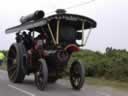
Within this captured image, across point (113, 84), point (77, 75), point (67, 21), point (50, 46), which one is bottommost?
point (113, 84)

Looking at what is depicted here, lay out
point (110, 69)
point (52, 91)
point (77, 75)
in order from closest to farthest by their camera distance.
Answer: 1. point (52, 91)
2. point (77, 75)
3. point (110, 69)

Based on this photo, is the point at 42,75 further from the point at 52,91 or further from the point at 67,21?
the point at 67,21

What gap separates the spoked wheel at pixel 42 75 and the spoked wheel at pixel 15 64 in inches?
69.3

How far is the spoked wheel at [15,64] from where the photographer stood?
64.1 feet

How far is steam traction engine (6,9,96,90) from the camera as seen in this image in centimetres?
1762

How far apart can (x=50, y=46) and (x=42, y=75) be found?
1337 mm

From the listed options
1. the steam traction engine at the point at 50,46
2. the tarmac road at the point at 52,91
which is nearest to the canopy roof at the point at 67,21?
the steam traction engine at the point at 50,46

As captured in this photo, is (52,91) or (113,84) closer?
(52,91)

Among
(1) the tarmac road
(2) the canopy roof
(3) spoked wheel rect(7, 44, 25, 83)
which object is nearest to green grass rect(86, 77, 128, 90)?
(1) the tarmac road

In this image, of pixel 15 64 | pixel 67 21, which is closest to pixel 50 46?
pixel 67 21

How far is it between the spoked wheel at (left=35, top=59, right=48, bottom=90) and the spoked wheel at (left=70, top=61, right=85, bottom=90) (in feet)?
4.46

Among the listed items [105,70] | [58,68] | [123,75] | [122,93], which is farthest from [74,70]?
[105,70]

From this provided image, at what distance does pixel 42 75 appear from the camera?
1739cm

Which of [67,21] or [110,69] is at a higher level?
[67,21]
